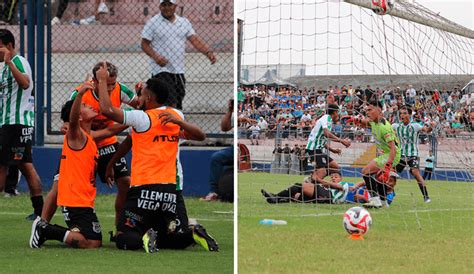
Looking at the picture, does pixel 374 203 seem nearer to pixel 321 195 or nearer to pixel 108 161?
pixel 321 195

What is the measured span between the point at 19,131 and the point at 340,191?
479cm

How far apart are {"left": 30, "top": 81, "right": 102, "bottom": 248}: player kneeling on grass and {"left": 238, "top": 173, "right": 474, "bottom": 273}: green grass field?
1280 millimetres

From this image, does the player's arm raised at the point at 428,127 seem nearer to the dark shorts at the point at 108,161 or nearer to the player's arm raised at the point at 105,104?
the dark shorts at the point at 108,161

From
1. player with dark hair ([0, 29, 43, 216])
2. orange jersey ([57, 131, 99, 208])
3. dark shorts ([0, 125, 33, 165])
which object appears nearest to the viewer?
orange jersey ([57, 131, 99, 208])

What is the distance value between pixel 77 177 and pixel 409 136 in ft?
30.3

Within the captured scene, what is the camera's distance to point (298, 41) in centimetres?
1030

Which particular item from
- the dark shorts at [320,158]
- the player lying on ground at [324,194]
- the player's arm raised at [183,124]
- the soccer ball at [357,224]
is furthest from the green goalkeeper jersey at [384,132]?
the player's arm raised at [183,124]

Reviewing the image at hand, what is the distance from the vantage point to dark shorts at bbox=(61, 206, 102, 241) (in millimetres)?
7738

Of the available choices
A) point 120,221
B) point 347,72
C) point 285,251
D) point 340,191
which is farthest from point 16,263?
point 340,191

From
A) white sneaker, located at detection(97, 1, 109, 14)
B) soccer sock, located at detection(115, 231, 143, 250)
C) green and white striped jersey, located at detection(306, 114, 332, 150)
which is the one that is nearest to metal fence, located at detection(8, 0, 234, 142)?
white sneaker, located at detection(97, 1, 109, 14)

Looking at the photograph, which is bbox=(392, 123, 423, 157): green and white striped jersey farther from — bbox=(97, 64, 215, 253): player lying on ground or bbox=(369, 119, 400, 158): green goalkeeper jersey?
bbox=(97, 64, 215, 253): player lying on ground

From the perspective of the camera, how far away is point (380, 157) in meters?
13.2

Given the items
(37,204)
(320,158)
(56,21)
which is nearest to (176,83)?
(320,158)

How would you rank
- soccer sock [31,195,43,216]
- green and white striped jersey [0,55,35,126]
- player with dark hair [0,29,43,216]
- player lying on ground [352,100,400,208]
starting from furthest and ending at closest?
player lying on ground [352,100,400,208] → green and white striped jersey [0,55,35,126] → player with dark hair [0,29,43,216] → soccer sock [31,195,43,216]
